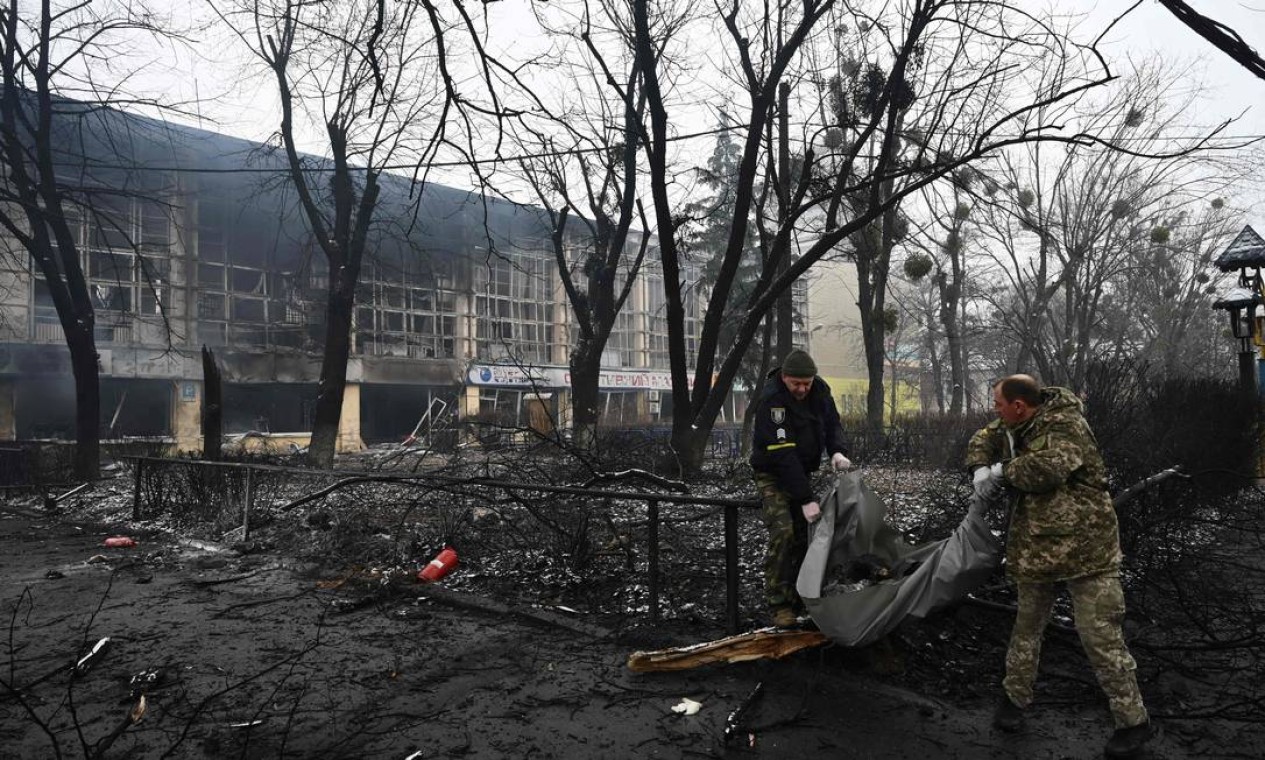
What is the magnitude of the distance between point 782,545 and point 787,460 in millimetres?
512

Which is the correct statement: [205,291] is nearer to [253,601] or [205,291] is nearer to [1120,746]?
[253,601]

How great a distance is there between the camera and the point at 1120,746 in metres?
3.19

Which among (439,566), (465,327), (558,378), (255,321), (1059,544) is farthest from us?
(558,378)

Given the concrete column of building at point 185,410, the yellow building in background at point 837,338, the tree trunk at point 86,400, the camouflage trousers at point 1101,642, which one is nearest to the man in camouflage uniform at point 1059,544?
the camouflage trousers at point 1101,642

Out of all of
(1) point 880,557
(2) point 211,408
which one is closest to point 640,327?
(2) point 211,408

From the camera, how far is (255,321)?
2992 centimetres

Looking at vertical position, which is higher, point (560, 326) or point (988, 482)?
point (560, 326)

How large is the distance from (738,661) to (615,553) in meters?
2.35

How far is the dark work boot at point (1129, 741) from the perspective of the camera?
318 centimetres

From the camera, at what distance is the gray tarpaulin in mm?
3533

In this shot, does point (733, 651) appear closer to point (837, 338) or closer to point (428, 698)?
point (428, 698)

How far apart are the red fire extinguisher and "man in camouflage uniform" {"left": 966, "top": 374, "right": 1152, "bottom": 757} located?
4.56 m

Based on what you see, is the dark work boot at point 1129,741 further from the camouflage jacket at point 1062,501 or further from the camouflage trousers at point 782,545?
the camouflage trousers at point 782,545

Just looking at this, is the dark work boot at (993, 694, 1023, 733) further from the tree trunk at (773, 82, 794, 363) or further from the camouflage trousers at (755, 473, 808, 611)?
the tree trunk at (773, 82, 794, 363)
